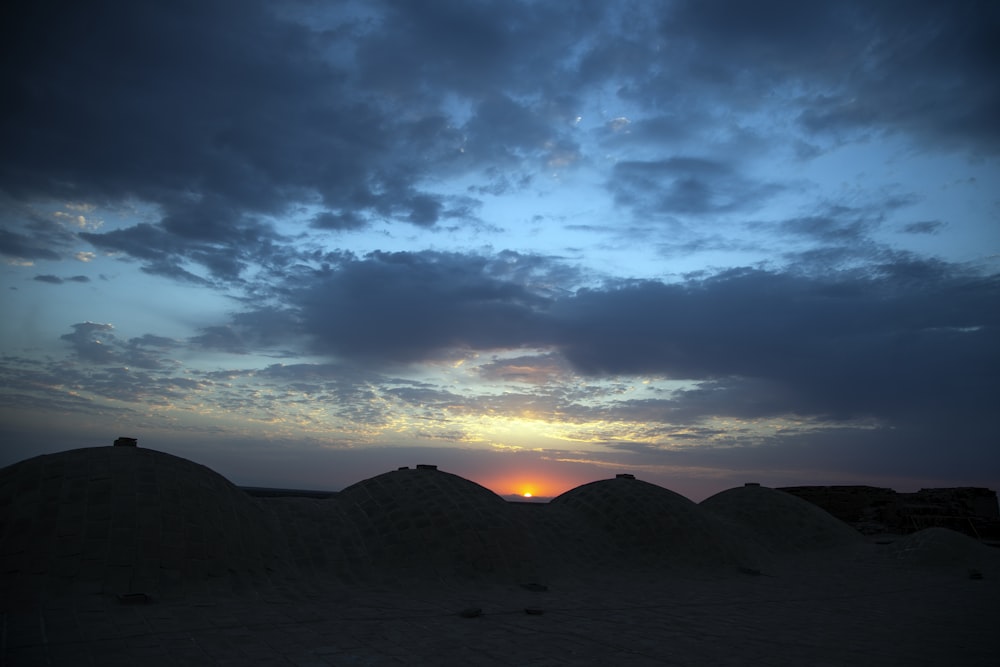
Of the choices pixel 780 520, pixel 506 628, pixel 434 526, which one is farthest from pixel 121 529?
pixel 780 520

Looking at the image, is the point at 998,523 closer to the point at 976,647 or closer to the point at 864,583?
the point at 864,583

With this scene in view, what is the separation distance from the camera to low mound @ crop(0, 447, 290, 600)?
12773 mm

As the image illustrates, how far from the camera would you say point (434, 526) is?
18953 millimetres

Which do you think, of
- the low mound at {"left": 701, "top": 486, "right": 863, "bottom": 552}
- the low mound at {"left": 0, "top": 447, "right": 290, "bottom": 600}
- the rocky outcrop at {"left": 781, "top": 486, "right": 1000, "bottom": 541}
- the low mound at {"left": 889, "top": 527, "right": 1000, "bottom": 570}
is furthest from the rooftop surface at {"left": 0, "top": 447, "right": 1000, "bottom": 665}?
the rocky outcrop at {"left": 781, "top": 486, "right": 1000, "bottom": 541}

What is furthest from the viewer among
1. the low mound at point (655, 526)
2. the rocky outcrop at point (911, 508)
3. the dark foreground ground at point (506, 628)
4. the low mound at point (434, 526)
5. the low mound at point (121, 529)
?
the rocky outcrop at point (911, 508)

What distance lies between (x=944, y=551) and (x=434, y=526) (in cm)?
2094

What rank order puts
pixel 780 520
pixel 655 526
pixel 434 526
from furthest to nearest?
pixel 780 520 → pixel 655 526 → pixel 434 526

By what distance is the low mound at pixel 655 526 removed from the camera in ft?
76.6

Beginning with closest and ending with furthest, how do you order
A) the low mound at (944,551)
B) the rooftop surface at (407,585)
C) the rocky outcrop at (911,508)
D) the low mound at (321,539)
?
the rooftop surface at (407,585) → the low mound at (321,539) → the low mound at (944,551) → the rocky outcrop at (911,508)

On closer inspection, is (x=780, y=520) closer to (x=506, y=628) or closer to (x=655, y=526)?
(x=655, y=526)

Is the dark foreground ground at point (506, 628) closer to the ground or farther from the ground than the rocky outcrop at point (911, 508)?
closer to the ground

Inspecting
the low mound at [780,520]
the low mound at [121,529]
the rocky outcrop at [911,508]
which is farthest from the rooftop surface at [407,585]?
the rocky outcrop at [911,508]

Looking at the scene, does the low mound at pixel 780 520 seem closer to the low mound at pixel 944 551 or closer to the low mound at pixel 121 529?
the low mound at pixel 944 551

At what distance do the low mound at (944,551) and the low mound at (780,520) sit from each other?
10.8 feet
